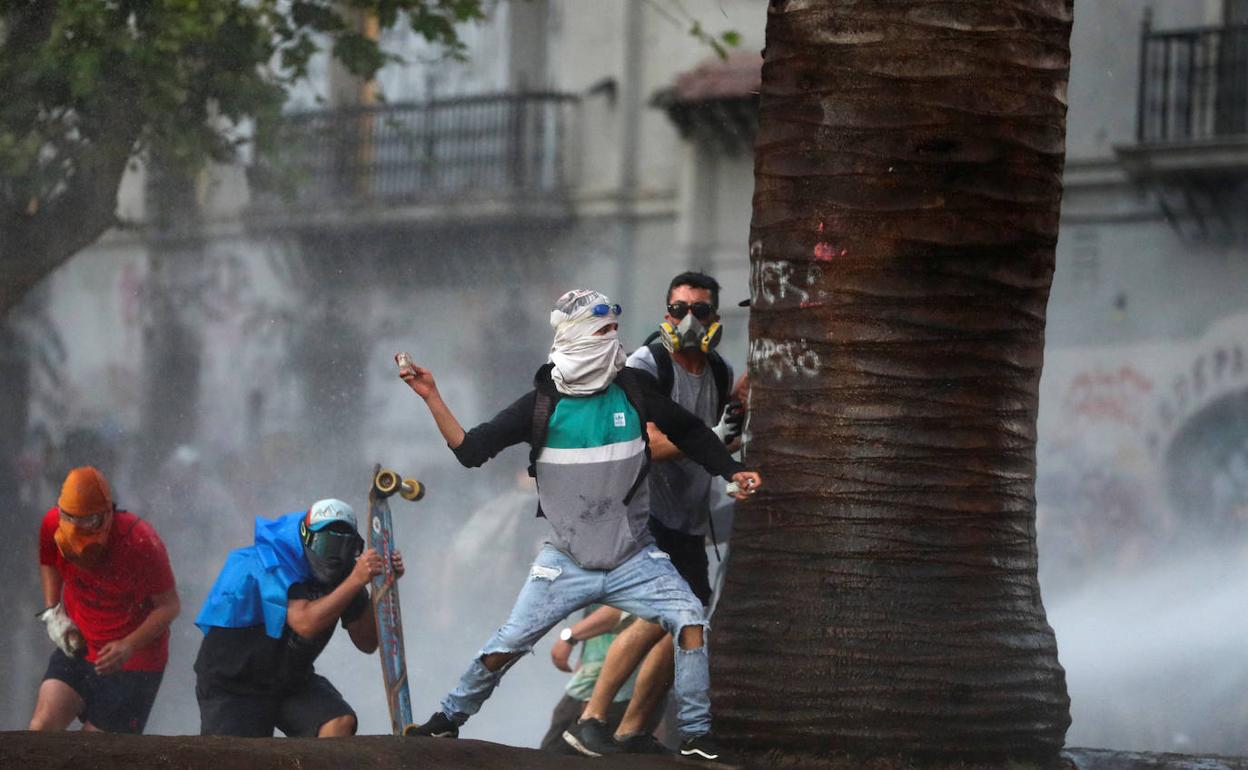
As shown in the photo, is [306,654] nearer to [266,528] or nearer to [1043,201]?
[266,528]

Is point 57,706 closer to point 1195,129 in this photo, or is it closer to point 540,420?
point 540,420

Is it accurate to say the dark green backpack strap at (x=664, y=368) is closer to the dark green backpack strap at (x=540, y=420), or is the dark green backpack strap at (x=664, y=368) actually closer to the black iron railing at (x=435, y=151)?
the dark green backpack strap at (x=540, y=420)

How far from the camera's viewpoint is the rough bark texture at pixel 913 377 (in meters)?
4.59

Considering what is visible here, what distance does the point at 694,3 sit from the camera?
14391 millimetres

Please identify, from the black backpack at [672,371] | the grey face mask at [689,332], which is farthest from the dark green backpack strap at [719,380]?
the grey face mask at [689,332]

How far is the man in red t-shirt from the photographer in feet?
23.7

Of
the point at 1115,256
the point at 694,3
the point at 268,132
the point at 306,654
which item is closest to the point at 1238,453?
the point at 1115,256

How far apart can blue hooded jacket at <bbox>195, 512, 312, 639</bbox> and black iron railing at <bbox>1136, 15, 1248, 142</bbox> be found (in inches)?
299

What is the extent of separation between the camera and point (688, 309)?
19.2 ft

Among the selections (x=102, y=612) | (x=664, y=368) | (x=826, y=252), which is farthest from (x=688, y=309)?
(x=102, y=612)

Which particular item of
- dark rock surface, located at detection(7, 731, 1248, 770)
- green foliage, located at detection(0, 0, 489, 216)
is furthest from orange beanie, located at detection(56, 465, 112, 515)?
green foliage, located at detection(0, 0, 489, 216)

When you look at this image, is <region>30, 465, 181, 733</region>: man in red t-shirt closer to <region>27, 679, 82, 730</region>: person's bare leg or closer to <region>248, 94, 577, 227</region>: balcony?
<region>27, 679, 82, 730</region>: person's bare leg

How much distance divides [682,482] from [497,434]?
2.97ft

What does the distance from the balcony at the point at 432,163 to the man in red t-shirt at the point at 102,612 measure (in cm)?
755
